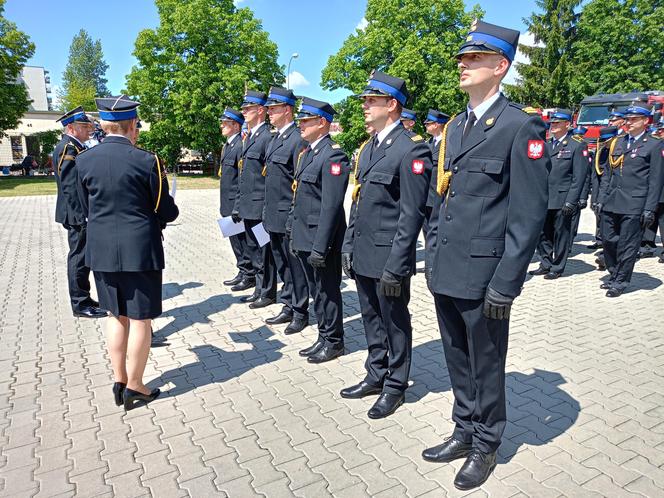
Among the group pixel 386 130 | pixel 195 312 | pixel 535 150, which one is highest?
pixel 386 130

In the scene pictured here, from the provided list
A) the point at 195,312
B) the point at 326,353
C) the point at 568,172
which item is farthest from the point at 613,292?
the point at 195,312

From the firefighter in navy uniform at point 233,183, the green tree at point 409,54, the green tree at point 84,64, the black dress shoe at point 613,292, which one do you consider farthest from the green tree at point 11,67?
the green tree at point 84,64

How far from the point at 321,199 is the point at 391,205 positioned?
3.34 feet

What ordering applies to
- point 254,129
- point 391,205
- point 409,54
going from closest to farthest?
point 391,205 → point 254,129 → point 409,54

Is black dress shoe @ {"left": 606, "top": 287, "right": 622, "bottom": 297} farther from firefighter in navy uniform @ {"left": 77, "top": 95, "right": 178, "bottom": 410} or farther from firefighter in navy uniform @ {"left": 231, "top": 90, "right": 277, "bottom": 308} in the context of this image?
firefighter in navy uniform @ {"left": 77, "top": 95, "right": 178, "bottom": 410}

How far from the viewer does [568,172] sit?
7227 mm

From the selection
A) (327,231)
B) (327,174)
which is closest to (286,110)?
(327,174)

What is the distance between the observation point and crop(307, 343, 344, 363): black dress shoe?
14.7ft

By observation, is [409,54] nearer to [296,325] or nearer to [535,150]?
[296,325]

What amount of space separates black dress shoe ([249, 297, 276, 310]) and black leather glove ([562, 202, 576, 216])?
4428 millimetres

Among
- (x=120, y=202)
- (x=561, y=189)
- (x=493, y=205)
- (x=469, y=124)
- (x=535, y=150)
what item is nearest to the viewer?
(x=535, y=150)

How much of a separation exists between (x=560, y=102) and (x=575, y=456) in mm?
38206

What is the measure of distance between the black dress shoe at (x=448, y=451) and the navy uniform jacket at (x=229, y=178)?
4.52 metres

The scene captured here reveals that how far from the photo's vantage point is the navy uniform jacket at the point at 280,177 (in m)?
5.25
